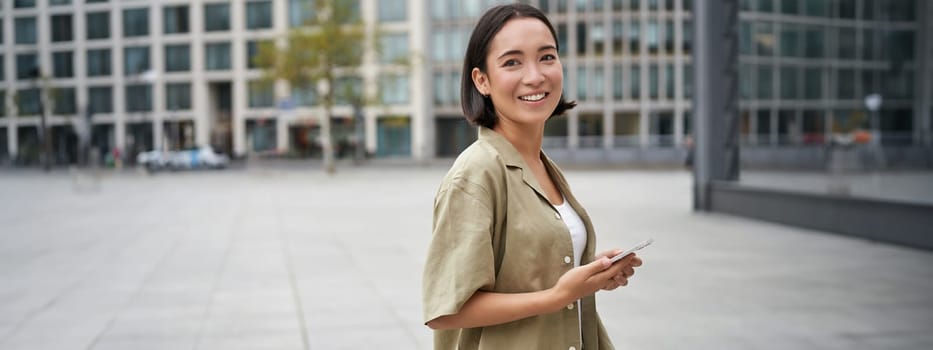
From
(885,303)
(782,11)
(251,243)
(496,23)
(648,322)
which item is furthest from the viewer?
(782,11)

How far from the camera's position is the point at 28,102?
173 ft

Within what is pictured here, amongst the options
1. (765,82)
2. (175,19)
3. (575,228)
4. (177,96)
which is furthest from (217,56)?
(575,228)

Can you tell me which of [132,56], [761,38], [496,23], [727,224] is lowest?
[727,224]

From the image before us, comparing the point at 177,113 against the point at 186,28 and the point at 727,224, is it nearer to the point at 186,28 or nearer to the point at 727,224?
the point at 186,28

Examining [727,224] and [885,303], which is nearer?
[885,303]

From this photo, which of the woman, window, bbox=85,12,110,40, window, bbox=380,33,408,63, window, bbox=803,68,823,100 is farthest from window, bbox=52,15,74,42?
the woman

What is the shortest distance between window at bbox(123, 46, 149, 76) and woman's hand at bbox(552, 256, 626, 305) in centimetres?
6877

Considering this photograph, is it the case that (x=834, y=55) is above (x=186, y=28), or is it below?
below

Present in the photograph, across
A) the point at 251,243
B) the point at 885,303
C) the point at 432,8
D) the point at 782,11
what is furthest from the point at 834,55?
the point at 432,8

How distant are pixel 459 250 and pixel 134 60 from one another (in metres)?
69.6

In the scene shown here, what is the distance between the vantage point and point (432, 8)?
6406 centimetres

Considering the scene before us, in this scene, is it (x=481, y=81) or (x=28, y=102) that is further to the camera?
(x=28, y=102)

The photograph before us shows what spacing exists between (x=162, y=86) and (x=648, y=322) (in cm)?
6664

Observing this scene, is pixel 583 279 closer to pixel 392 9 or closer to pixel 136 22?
pixel 392 9
